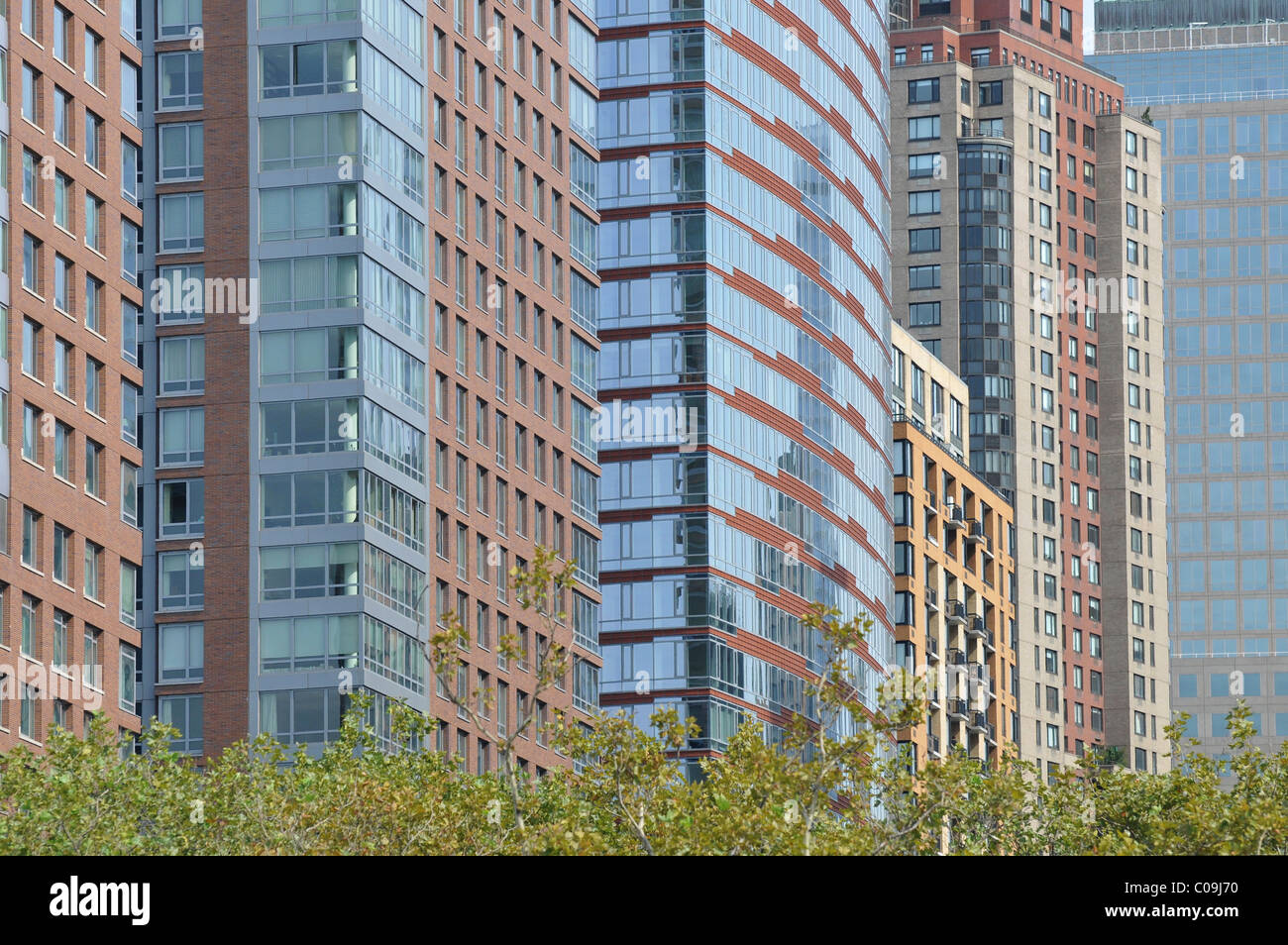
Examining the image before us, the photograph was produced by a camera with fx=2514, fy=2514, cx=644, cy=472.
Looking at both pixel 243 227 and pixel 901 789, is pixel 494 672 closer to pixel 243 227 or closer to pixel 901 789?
pixel 243 227

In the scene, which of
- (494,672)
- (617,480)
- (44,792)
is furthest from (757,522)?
(44,792)

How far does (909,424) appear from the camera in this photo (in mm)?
175125

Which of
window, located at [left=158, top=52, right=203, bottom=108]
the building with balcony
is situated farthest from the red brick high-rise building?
the building with balcony

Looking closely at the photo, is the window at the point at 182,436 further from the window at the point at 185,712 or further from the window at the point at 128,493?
the window at the point at 128,493

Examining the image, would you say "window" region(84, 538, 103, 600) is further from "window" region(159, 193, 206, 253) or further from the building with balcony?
the building with balcony

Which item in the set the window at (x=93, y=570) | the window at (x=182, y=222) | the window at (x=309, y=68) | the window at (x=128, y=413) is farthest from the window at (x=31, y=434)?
the window at (x=309, y=68)

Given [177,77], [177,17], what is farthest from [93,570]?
[177,17]

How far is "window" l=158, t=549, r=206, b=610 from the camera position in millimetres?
113812

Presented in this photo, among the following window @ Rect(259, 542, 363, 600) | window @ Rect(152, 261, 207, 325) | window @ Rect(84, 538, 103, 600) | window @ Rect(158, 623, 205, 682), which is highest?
window @ Rect(152, 261, 207, 325)

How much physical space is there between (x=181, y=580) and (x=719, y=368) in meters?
39.8

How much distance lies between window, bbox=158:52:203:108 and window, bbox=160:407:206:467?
14.8 metres

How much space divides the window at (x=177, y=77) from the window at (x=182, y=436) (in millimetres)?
14785

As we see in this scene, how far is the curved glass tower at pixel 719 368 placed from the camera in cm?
14125
